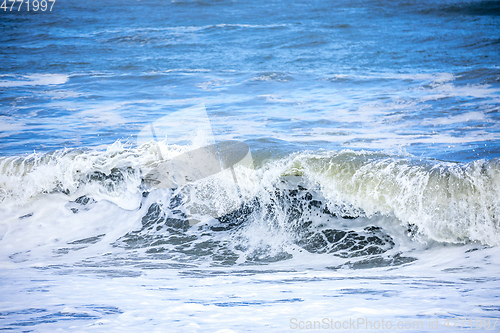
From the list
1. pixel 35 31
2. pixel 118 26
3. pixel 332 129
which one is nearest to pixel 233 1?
pixel 118 26

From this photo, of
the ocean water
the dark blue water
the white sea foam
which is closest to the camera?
the ocean water

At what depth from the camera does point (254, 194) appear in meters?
6.05

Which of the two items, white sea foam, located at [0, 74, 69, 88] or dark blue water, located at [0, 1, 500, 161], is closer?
dark blue water, located at [0, 1, 500, 161]

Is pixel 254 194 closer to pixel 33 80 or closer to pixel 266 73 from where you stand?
pixel 266 73

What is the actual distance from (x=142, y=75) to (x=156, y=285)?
11.3 meters

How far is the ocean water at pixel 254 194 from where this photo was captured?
3117 millimetres

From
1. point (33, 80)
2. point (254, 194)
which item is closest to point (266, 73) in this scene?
point (33, 80)

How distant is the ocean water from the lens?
3117mm

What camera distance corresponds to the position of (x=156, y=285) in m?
3.81

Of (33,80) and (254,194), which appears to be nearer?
(254,194)

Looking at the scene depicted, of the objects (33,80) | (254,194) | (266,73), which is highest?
(33,80)

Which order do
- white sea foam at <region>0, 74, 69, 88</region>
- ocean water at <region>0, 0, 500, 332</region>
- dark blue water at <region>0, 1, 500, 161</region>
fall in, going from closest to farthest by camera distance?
ocean water at <region>0, 0, 500, 332</region>, dark blue water at <region>0, 1, 500, 161</region>, white sea foam at <region>0, 74, 69, 88</region>

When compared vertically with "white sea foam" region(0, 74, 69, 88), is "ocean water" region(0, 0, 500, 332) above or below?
below

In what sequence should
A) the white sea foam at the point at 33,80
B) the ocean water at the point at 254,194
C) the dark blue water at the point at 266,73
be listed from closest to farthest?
the ocean water at the point at 254,194, the dark blue water at the point at 266,73, the white sea foam at the point at 33,80
